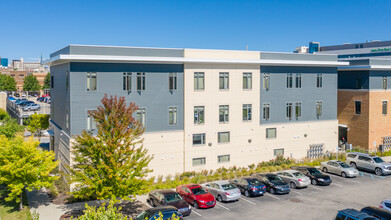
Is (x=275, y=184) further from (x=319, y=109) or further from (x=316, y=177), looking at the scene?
(x=319, y=109)

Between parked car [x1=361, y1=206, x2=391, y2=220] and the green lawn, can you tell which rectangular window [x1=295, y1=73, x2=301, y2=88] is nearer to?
parked car [x1=361, y1=206, x2=391, y2=220]

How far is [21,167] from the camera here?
22.4 meters

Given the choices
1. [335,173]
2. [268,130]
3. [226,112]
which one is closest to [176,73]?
[226,112]

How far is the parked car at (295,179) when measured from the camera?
28.2 m

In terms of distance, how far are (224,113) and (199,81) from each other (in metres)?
3.85

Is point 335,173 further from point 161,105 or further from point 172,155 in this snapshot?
point 161,105

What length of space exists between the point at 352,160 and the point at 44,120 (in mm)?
36413

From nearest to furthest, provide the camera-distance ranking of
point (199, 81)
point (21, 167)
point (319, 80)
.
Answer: point (21, 167), point (199, 81), point (319, 80)

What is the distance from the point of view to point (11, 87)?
11225cm

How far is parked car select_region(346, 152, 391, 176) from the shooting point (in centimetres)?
3241

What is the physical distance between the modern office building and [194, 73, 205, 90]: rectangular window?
0.29 ft

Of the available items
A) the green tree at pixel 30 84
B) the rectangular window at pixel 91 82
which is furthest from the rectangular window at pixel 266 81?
the green tree at pixel 30 84

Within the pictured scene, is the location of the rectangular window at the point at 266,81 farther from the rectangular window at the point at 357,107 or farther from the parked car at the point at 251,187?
the rectangular window at the point at 357,107

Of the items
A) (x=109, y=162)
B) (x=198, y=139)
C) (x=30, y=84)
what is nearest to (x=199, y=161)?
(x=198, y=139)
